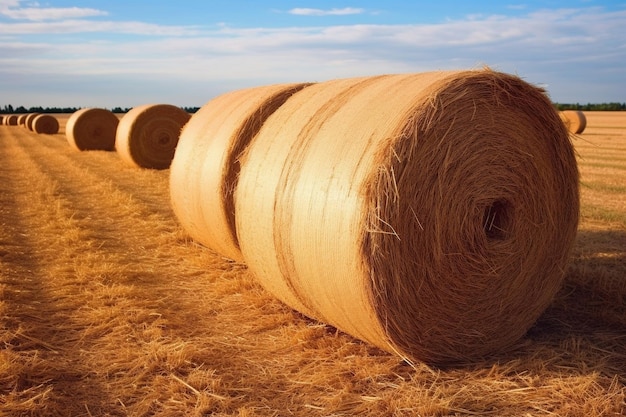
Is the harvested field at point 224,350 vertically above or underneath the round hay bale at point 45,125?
underneath

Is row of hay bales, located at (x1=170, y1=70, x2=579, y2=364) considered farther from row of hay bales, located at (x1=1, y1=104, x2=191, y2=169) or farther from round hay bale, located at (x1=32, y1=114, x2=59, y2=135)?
round hay bale, located at (x1=32, y1=114, x2=59, y2=135)

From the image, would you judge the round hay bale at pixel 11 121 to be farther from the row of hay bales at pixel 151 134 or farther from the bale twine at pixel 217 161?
the bale twine at pixel 217 161

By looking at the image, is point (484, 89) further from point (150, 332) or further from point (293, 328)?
point (150, 332)

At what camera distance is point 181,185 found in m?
6.70

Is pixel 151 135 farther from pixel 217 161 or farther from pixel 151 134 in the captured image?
pixel 217 161

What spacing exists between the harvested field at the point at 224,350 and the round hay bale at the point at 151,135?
7.51 metres

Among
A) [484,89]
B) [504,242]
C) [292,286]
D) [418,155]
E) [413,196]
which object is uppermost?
[484,89]

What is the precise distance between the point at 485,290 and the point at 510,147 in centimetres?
97

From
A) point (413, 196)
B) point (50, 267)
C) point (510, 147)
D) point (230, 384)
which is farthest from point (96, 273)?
point (510, 147)

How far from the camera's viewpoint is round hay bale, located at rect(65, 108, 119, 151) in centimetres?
2105

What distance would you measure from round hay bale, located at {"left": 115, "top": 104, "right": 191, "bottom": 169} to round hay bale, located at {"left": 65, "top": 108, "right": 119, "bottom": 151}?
649cm

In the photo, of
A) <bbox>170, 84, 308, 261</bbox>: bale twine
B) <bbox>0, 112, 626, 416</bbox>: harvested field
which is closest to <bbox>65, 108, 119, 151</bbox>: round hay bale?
<bbox>0, 112, 626, 416</bbox>: harvested field

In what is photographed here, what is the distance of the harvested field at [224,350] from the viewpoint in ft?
11.7

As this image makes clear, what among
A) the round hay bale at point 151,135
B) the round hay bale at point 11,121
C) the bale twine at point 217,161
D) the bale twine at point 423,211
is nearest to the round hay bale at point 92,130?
the round hay bale at point 151,135
